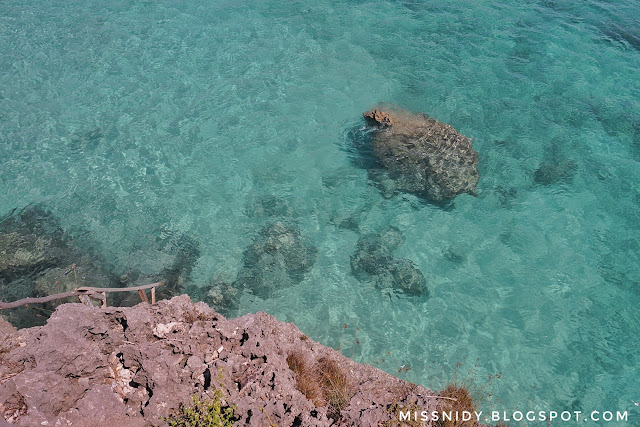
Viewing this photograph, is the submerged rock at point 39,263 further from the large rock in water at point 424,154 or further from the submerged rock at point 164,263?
the large rock in water at point 424,154

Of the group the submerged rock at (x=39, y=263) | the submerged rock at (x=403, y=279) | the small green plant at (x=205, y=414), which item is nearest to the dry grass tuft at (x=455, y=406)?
the small green plant at (x=205, y=414)

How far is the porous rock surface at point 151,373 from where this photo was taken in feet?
16.9

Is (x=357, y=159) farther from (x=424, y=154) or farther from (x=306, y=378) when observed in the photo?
(x=306, y=378)

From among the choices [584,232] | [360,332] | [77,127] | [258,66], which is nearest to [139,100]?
[77,127]

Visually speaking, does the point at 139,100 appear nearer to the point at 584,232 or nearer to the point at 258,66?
the point at 258,66

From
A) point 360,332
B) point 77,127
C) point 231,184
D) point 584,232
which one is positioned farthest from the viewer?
point 77,127

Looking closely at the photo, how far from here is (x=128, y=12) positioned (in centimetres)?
1827

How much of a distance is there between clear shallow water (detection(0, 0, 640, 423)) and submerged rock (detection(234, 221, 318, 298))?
27cm

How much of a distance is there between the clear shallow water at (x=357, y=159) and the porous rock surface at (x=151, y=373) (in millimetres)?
3541

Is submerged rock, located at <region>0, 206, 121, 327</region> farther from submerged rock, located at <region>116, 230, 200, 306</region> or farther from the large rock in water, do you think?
the large rock in water

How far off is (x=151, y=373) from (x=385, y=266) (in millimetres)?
6479

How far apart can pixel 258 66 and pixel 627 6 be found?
1669 centimetres

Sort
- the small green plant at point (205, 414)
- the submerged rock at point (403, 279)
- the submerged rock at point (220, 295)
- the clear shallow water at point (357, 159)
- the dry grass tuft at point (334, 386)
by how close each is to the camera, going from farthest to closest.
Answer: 1. the submerged rock at point (403, 279)
2. the submerged rock at point (220, 295)
3. the clear shallow water at point (357, 159)
4. the dry grass tuft at point (334, 386)
5. the small green plant at point (205, 414)

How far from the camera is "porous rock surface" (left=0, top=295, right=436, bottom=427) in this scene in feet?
16.9
